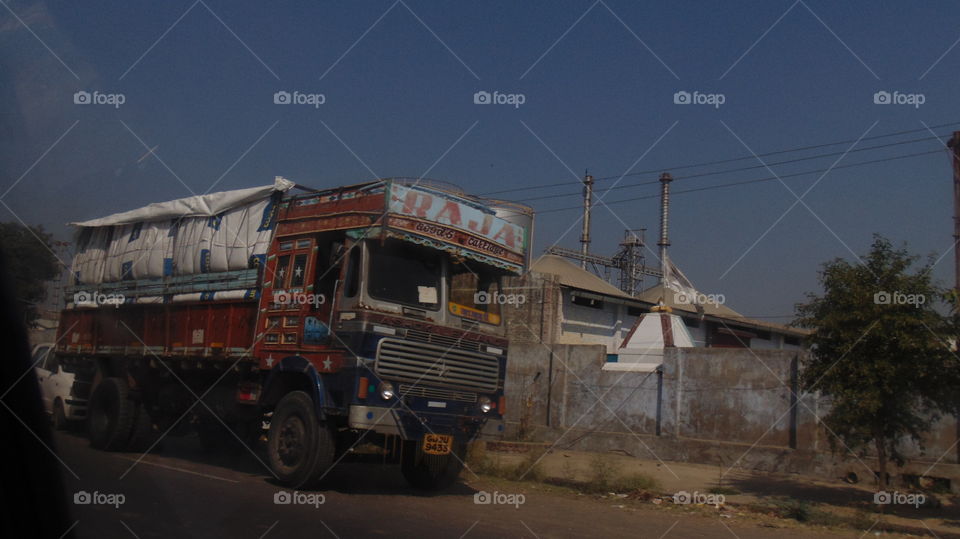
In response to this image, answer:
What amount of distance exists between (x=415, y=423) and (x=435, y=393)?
46 cm

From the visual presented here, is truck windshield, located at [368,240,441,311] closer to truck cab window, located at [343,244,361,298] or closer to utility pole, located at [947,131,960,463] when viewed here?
truck cab window, located at [343,244,361,298]

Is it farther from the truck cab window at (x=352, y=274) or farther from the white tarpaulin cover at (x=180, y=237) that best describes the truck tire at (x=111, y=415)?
the truck cab window at (x=352, y=274)

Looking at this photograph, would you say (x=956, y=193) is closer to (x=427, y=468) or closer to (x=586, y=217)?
(x=427, y=468)

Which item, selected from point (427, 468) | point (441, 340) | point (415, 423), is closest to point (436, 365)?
point (441, 340)

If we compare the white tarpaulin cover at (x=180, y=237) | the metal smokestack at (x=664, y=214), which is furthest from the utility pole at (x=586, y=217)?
the white tarpaulin cover at (x=180, y=237)

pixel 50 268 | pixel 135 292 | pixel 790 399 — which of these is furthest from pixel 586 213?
pixel 50 268

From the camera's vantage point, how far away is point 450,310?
1045 cm

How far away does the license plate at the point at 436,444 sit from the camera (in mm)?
9805

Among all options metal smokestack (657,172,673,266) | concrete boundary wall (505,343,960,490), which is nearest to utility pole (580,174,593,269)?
metal smokestack (657,172,673,266)

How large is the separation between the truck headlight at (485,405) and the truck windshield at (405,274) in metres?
1.45

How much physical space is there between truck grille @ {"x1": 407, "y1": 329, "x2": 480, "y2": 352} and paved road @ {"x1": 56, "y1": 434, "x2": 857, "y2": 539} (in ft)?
6.59

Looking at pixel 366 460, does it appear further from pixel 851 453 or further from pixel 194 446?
pixel 851 453

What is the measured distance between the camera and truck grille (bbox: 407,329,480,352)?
9.74 metres

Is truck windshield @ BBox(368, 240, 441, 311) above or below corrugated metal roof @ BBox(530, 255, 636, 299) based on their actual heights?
below
